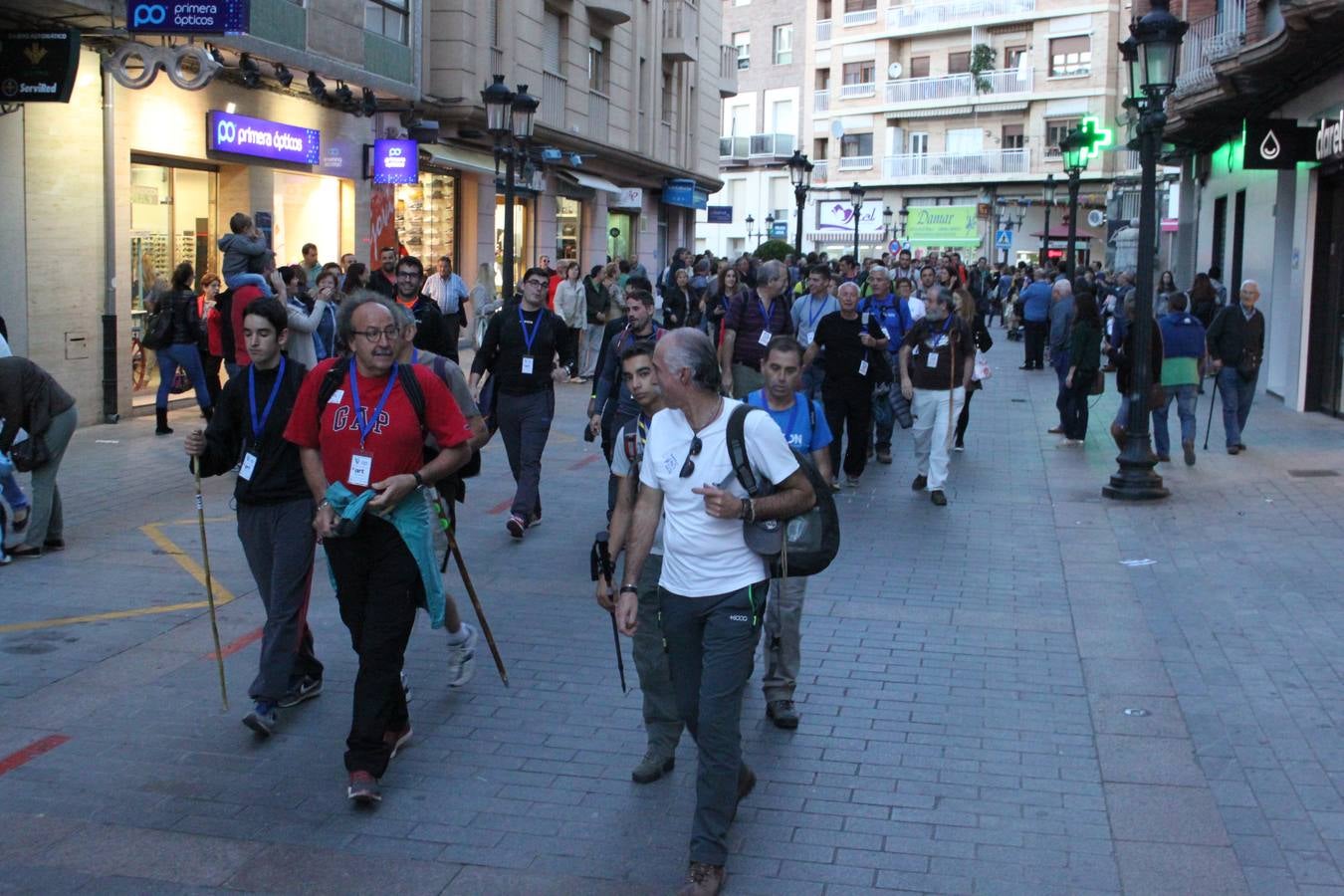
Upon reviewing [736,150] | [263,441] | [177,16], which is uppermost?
[736,150]

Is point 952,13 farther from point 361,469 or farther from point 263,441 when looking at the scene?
point 361,469

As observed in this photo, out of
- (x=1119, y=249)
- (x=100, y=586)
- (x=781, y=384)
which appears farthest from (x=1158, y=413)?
(x=1119, y=249)

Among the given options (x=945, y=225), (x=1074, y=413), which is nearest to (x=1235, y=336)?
(x=1074, y=413)

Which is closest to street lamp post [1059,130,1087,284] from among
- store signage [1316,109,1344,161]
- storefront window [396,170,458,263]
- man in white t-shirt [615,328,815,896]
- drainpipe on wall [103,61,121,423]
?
store signage [1316,109,1344,161]

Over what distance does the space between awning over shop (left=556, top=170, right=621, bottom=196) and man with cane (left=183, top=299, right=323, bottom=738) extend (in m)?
24.9

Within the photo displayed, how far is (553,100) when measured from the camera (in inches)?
1152

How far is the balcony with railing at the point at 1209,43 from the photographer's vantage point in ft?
67.4

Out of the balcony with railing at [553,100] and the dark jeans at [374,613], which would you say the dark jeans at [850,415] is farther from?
the balcony with railing at [553,100]

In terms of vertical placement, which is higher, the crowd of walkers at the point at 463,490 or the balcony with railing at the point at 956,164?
the balcony with railing at the point at 956,164

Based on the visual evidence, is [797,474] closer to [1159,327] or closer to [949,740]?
[949,740]

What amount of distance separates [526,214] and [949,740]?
25.0 metres

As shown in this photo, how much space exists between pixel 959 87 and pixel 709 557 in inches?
2216

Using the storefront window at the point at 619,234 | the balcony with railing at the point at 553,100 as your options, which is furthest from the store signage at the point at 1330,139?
the storefront window at the point at 619,234

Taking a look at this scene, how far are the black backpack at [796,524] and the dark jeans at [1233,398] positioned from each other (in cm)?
→ 1055
